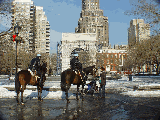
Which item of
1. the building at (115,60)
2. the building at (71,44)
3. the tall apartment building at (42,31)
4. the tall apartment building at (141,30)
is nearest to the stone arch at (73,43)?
the building at (71,44)

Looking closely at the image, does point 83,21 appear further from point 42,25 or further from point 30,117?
point 30,117

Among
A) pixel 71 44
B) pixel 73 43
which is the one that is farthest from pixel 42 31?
pixel 73 43

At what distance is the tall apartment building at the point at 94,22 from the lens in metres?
142

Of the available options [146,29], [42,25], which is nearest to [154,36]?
[146,29]

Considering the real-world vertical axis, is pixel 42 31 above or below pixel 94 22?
below

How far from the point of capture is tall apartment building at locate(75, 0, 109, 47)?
142000 mm

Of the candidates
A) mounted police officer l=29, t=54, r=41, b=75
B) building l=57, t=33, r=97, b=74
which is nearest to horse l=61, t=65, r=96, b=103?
mounted police officer l=29, t=54, r=41, b=75

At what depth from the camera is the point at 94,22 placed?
144 m

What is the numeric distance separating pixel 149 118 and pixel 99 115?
1796mm

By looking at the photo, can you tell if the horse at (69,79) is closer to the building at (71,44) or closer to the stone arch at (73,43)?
the building at (71,44)

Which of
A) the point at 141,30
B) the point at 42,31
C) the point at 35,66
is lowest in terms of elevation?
the point at 35,66

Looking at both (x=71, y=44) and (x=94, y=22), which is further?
(x=94, y=22)

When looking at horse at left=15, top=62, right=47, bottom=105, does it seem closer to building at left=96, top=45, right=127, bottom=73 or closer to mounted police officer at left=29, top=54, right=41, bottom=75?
mounted police officer at left=29, top=54, right=41, bottom=75

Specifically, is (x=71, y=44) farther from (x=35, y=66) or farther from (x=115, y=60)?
(x=35, y=66)
